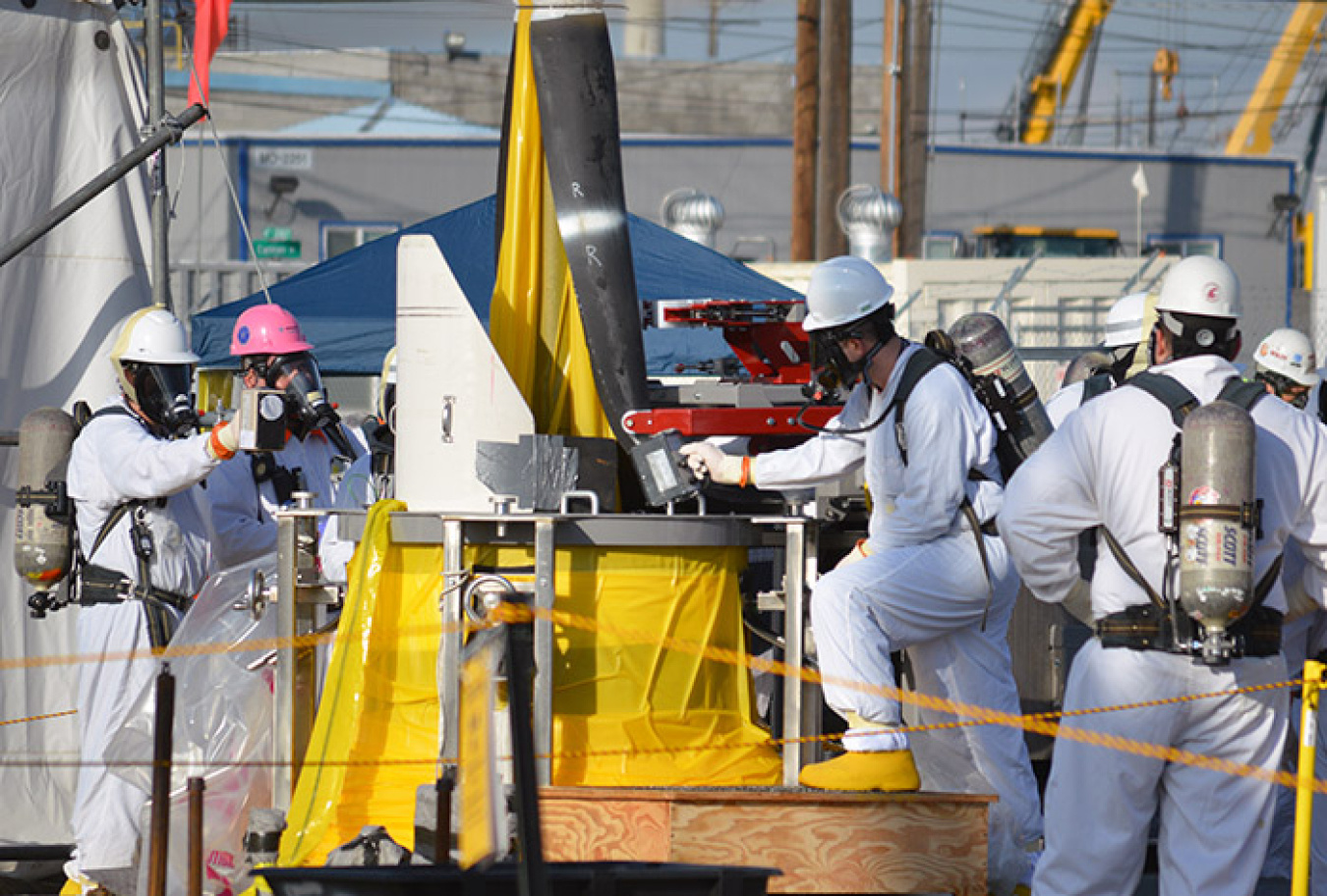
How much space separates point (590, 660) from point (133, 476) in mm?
2116

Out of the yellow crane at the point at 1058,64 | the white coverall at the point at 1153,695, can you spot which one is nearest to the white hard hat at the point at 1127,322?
the white coverall at the point at 1153,695

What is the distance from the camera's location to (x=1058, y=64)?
137 feet

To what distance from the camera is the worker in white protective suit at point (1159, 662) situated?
5.09m

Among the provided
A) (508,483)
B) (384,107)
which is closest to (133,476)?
(508,483)

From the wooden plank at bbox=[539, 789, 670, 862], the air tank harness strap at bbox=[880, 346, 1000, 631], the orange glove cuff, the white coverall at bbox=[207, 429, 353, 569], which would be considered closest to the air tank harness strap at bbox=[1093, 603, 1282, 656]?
the air tank harness strap at bbox=[880, 346, 1000, 631]

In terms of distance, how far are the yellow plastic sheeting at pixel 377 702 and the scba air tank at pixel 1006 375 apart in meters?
2.18

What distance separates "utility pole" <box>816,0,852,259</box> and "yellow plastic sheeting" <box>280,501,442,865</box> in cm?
1513

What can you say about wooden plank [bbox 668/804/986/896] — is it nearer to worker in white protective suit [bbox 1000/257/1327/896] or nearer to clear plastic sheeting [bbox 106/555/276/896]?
worker in white protective suit [bbox 1000/257/1327/896]

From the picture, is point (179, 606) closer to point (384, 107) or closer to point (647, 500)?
point (647, 500)

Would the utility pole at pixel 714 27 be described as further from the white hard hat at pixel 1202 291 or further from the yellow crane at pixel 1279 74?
the white hard hat at pixel 1202 291

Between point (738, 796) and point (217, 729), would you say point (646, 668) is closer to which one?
Answer: point (738, 796)

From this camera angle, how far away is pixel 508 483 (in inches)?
251

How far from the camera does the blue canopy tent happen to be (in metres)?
12.6

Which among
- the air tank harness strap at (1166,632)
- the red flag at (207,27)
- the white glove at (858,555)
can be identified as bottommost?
the air tank harness strap at (1166,632)
